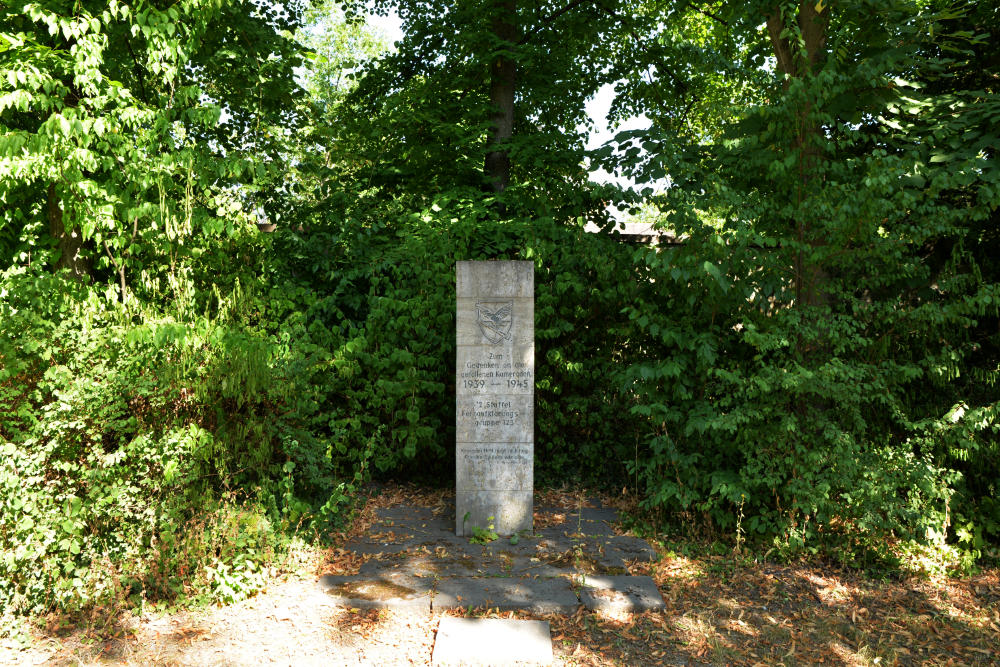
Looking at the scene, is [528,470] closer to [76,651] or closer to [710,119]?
[76,651]

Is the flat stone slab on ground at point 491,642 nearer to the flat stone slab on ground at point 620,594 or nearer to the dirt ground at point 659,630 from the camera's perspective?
the dirt ground at point 659,630

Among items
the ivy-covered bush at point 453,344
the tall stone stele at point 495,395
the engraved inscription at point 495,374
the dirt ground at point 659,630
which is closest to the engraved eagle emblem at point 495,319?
the tall stone stele at point 495,395

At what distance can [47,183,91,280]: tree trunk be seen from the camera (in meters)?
6.28

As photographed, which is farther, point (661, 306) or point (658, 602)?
point (661, 306)

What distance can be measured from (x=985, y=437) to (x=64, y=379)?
6.83 metres

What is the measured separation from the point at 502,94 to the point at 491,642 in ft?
23.8

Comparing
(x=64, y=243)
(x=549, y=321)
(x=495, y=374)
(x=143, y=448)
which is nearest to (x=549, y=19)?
(x=549, y=321)

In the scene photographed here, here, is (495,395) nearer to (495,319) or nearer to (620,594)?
(495,319)

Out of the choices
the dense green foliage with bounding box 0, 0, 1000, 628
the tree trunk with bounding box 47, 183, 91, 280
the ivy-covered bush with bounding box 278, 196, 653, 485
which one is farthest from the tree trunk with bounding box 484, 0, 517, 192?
the tree trunk with bounding box 47, 183, 91, 280

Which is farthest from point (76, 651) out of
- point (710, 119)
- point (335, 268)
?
point (710, 119)

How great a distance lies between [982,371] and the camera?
18.2 feet

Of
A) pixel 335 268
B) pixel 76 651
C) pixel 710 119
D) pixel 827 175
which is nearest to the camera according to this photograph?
pixel 76 651

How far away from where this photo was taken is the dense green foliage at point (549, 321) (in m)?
4.75

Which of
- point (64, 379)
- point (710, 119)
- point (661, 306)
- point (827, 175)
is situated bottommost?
point (64, 379)
